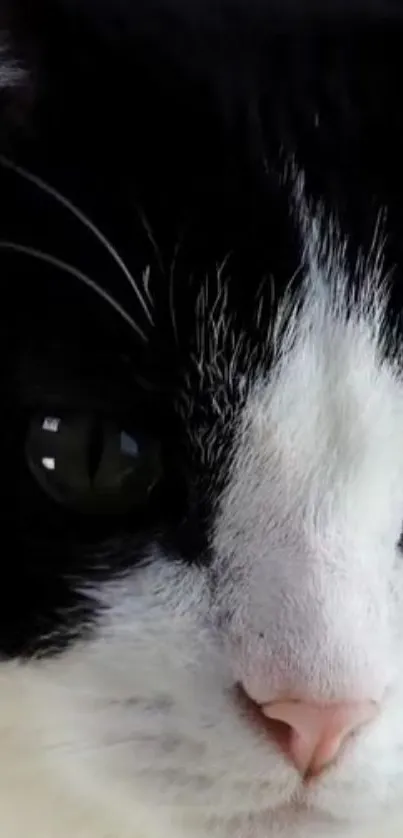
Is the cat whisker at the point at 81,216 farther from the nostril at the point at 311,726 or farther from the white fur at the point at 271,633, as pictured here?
the nostril at the point at 311,726

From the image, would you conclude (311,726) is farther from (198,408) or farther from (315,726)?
(198,408)

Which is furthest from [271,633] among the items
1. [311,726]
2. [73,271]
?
[73,271]

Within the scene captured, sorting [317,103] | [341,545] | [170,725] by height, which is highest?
[317,103]

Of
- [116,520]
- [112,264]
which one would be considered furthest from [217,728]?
[112,264]

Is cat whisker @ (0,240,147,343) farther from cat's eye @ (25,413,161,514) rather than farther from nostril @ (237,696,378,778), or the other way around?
nostril @ (237,696,378,778)

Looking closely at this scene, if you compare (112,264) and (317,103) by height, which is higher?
(317,103)

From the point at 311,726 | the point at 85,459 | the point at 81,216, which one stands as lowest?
the point at 311,726

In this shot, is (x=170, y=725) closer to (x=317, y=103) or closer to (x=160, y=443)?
(x=160, y=443)
